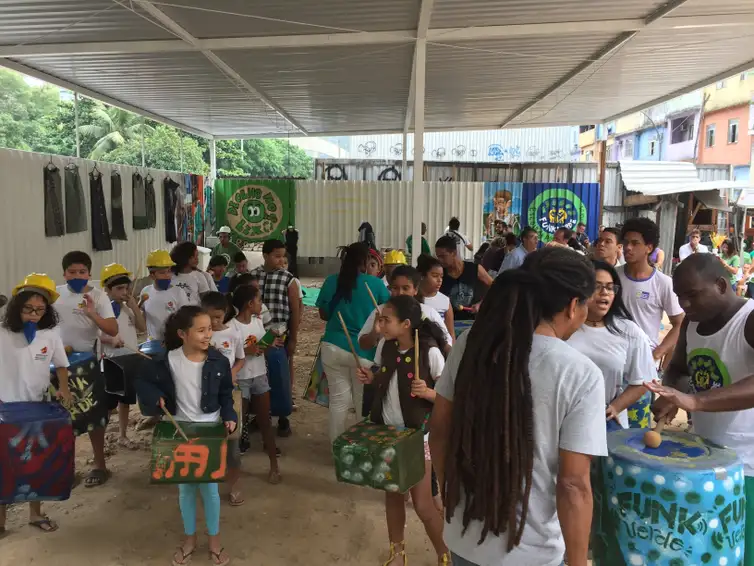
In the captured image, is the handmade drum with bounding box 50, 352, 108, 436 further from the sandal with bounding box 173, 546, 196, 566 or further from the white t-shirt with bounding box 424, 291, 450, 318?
the white t-shirt with bounding box 424, 291, 450, 318

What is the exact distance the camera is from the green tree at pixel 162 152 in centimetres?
2361

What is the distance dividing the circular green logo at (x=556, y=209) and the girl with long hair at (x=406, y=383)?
A: 557 inches

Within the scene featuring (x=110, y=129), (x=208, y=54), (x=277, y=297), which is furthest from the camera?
(x=110, y=129)

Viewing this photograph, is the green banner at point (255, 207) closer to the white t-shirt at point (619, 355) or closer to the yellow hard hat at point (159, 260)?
the yellow hard hat at point (159, 260)

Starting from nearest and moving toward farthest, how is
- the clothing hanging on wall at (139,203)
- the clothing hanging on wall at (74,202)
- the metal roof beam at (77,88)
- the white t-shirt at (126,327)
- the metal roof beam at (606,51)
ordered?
the white t-shirt at (126,327) → the metal roof beam at (606,51) → the metal roof beam at (77,88) → the clothing hanging on wall at (74,202) → the clothing hanging on wall at (139,203)

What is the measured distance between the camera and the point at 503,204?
53.9ft

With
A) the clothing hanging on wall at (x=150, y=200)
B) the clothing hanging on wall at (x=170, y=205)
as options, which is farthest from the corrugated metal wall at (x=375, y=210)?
the clothing hanging on wall at (x=150, y=200)

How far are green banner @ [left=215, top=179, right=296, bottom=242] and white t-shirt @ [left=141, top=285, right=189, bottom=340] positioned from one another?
966 centimetres

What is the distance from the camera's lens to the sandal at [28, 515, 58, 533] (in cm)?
363

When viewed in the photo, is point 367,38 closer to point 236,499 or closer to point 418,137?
point 418,137

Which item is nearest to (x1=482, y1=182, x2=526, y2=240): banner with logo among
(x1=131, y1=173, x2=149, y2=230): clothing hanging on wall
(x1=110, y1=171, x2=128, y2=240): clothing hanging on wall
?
(x1=131, y1=173, x2=149, y2=230): clothing hanging on wall

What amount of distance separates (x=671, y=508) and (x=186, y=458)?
208cm

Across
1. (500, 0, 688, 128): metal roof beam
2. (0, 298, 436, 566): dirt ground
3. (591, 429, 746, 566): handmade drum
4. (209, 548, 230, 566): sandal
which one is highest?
(500, 0, 688, 128): metal roof beam

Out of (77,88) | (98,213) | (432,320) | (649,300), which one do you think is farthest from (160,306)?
(77,88)
